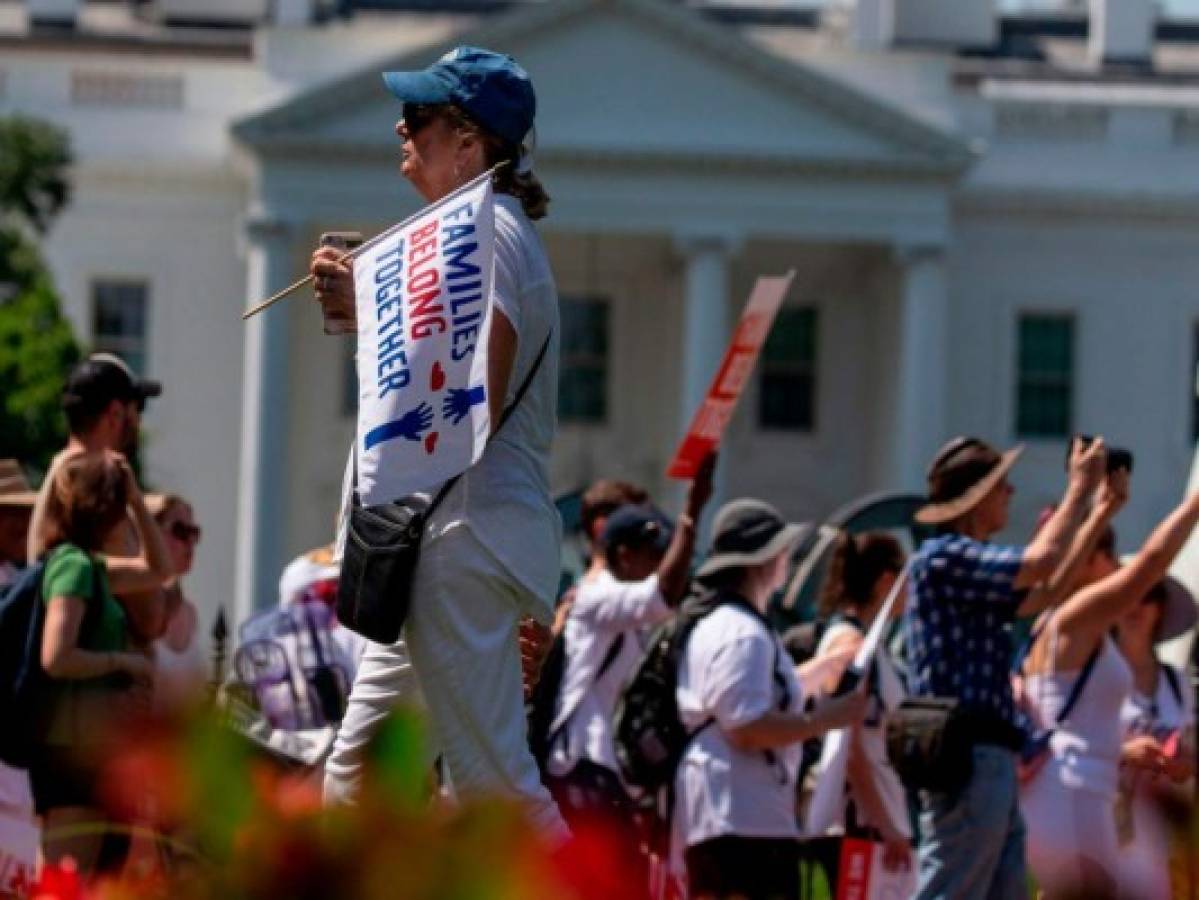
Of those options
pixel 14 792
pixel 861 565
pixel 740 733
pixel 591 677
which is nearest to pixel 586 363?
pixel 861 565

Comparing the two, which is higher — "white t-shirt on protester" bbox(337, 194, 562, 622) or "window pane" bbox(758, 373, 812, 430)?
"white t-shirt on protester" bbox(337, 194, 562, 622)

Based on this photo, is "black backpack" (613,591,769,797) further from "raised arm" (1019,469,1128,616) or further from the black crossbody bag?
the black crossbody bag

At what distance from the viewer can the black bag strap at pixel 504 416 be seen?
531 centimetres

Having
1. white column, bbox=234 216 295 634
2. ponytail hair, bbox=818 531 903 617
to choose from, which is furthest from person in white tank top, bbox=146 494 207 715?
white column, bbox=234 216 295 634

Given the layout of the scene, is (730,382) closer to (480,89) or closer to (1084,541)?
(1084,541)

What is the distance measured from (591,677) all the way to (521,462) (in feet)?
13.1

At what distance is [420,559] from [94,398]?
320cm

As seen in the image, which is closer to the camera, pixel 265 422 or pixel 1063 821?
pixel 1063 821

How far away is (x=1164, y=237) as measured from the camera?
179 feet

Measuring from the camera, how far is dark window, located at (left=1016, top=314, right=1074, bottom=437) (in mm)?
54000

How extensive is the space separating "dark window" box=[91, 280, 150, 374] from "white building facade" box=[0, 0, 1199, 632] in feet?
0.18

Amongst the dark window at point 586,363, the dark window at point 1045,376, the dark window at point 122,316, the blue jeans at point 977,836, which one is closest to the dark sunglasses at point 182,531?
the blue jeans at point 977,836

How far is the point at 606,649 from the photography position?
30.7 feet

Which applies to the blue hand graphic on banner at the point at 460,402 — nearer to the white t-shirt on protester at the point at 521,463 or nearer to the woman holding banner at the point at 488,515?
the woman holding banner at the point at 488,515
